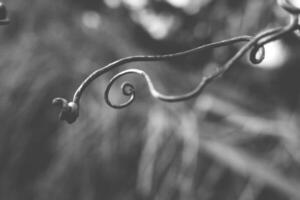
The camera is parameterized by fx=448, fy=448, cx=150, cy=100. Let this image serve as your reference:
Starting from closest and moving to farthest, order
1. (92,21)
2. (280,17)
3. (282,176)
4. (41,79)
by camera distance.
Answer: (282,176), (41,79), (280,17), (92,21)

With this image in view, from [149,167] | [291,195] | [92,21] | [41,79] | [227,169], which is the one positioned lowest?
[291,195]

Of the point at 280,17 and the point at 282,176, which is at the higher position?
the point at 280,17

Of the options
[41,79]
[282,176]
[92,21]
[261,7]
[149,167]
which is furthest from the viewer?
[92,21]

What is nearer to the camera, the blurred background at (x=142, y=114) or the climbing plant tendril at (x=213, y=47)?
the climbing plant tendril at (x=213, y=47)

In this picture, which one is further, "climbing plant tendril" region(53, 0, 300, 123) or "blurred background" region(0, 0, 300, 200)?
"blurred background" region(0, 0, 300, 200)

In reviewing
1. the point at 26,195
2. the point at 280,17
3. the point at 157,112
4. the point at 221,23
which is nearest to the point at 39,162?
the point at 26,195

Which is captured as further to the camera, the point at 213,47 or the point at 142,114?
the point at 142,114

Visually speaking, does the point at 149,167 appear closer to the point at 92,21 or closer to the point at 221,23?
the point at 221,23

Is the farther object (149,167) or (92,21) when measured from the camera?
(92,21)
